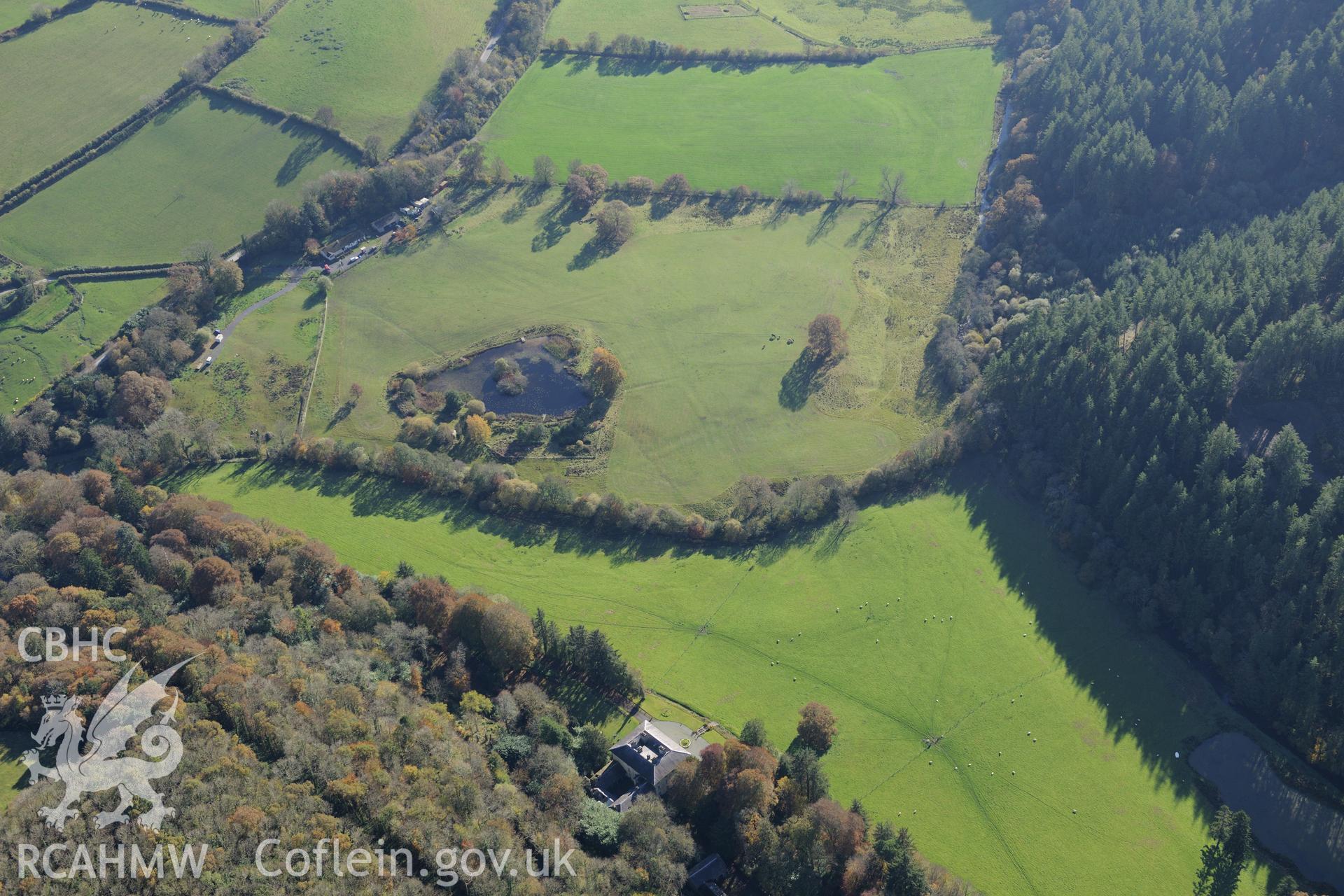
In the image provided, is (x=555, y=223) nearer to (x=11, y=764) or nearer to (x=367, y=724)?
(x=367, y=724)

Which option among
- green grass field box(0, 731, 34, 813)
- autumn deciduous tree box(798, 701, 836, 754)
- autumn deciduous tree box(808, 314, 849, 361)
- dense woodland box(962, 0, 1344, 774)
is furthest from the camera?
autumn deciduous tree box(808, 314, 849, 361)

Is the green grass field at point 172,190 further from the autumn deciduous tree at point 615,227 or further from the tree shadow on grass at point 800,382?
the tree shadow on grass at point 800,382

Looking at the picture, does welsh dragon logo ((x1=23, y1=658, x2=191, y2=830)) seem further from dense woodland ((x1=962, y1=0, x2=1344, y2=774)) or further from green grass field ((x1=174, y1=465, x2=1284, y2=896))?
dense woodland ((x1=962, y1=0, x2=1344, y2=774))

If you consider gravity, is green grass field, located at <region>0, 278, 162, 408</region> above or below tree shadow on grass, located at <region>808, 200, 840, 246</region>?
below

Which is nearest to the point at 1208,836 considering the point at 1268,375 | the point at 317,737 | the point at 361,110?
the point at 1268,375

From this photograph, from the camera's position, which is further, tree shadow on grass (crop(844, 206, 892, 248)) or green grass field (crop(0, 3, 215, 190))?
green grass field (crop(0, 3, 215, 190))

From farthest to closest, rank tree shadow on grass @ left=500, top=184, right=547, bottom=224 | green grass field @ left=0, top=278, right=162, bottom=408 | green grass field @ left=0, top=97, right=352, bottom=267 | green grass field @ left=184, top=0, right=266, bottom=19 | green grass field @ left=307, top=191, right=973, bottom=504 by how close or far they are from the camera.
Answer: green grass field @ left=184, top=0, right=266, bottom=19
tree shadow on grass @ left=500, top=184, right=547, bottom=224
green grass field @ left=0, top=97, right=352, bottom=267
green grass field @ left=0, top=278, right=162, bottom=408
green grass field @ left=307, top=191, right=973, bottom=504

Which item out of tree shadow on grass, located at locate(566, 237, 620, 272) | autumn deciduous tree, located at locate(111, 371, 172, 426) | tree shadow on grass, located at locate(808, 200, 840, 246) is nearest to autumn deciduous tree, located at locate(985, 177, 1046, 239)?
tree shadow on grass, located at locate(808, 200, 840, 246)
